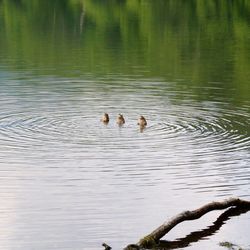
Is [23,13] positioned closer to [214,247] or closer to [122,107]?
[122,107]

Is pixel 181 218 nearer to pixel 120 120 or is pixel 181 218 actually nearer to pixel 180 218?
pixel 180 218

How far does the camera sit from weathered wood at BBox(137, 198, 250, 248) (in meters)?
17.2

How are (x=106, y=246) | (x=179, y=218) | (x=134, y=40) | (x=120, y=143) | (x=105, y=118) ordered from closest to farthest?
(x=106, y=246) → (x=179, y=218) → (x=120, y=143) → (x=105, y=118) → (x=134, y=40)

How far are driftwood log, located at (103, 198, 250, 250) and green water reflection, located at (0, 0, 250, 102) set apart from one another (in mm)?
18258

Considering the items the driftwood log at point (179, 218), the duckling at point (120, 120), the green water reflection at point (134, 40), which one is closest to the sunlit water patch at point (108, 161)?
the duckling at point (120, 120)

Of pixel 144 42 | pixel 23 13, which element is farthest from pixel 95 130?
pixel 23 13

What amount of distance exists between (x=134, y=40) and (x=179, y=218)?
5427 centimetres

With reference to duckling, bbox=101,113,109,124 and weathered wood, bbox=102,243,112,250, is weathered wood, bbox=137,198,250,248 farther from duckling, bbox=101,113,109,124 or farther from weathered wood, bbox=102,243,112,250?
duckling, bbox=101,113,109,124

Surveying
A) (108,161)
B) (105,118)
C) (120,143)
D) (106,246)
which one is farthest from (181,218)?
(105,118)

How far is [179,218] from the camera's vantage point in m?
17.9

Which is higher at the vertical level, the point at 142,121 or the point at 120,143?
the point at 142,121

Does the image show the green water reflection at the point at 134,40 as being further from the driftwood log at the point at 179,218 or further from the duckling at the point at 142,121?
the driftwood log at the point at 179,218

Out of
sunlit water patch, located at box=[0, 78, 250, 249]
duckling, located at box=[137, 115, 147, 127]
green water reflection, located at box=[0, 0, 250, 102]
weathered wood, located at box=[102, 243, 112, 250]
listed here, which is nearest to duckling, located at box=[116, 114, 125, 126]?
sunlit water patch, located at box=[0, 78, 250, 249]

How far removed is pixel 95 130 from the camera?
30375 millimetres
